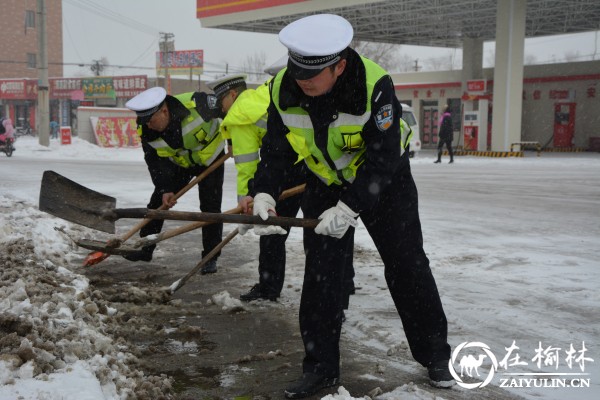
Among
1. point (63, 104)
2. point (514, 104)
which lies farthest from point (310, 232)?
point (63, 104)

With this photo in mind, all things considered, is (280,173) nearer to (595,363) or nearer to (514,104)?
(595,363)

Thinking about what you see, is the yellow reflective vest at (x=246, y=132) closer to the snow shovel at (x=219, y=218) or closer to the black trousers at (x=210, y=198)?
the snow shovel at (x=219, y=218)

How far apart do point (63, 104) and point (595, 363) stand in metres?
50.8

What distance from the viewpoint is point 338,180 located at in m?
3.09

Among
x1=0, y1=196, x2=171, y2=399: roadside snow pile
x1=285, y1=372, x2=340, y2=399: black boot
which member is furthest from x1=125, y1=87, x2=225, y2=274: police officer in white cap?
x1=285, y1=372, x2=340, y2=399: black boot

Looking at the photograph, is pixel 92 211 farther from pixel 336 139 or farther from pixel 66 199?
pixel 336 139

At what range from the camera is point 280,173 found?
3.28m

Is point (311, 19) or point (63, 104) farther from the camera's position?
point (63, 104)

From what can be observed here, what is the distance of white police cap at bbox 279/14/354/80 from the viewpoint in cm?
270

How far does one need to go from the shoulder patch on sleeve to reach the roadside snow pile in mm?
1488

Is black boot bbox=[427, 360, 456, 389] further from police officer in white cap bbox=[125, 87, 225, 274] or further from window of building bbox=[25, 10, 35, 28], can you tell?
window of building bbox=[25, 10, 35, 28]

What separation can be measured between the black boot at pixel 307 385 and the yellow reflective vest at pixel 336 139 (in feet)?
2.95

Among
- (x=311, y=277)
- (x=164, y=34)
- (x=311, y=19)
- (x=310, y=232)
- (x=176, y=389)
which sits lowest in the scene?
(x=176, y=389)

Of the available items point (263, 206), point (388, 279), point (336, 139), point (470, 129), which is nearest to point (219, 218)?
point (263, 206)
